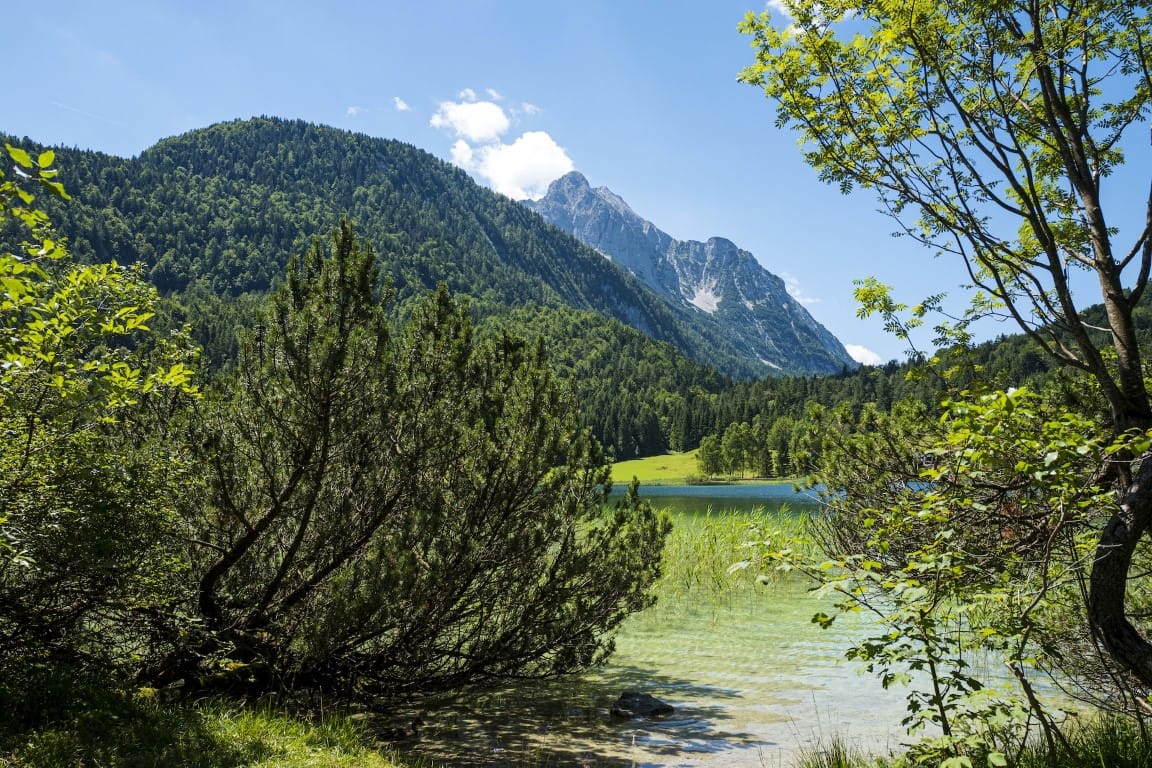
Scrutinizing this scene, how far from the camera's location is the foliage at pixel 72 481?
204 inches

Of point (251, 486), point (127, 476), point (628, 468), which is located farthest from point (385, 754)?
point (628, 468)

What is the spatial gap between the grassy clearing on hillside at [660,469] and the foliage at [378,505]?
96.3m

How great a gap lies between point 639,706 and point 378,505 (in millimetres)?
5034

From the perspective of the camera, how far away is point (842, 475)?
10.0 metres

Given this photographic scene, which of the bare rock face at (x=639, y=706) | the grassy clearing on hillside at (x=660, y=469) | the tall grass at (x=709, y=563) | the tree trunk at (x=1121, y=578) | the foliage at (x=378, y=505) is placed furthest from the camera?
the grassy clearing on hillside at (x=660, y=469)

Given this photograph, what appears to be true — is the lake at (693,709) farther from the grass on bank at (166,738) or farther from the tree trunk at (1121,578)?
the tree trunk at (1121,578)

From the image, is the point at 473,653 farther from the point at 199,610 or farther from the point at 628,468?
the point at 628,468

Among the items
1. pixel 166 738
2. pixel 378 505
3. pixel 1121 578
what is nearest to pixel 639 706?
pixel 378 505

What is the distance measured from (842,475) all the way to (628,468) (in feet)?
405

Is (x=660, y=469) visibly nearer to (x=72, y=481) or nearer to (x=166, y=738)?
(x=166, y=738)

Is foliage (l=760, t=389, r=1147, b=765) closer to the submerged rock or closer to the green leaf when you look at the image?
the submerged rock

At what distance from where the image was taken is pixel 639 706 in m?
9.77

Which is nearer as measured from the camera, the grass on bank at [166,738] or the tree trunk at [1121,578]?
the tree trunk at [1121,578]

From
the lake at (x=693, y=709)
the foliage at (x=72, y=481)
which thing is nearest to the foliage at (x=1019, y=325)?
the lake at (x=693, y=709)
